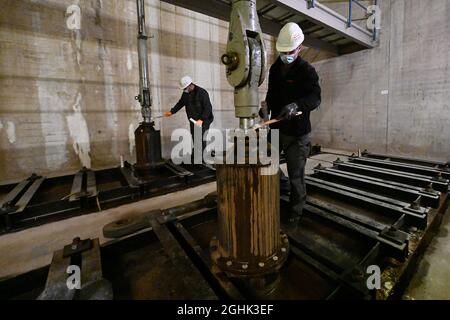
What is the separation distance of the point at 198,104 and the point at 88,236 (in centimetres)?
226

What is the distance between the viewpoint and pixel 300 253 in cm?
124

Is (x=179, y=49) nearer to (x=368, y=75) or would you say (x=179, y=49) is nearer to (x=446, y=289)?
(x=368, y=75)

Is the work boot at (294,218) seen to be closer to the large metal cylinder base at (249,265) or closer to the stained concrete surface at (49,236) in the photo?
the large metal cylinder base at (249,265)

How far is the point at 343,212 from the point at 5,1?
171 inches

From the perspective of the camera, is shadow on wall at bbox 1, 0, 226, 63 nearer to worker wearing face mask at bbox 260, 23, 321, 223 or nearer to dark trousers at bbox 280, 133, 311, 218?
worker wearing face mask at bbox 260, 23, 321, 223

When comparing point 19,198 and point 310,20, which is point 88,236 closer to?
point 19,198

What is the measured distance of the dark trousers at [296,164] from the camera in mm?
1651

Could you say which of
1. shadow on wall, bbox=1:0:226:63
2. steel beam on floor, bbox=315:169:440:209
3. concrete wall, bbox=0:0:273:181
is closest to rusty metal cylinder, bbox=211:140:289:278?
steel beam on floor, bbox=315:169:440:209

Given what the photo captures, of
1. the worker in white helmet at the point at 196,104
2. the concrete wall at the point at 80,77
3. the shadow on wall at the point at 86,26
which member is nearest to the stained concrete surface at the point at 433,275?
the worker in white helmet at the point at 196,104

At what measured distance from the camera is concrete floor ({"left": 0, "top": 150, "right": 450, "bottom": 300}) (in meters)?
1.20

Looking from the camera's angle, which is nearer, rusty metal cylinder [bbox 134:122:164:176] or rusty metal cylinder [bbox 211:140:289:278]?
rusty metal cylinder [bbox 211:140:289:278]
